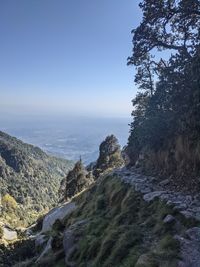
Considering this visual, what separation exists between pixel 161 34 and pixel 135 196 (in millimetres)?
11778

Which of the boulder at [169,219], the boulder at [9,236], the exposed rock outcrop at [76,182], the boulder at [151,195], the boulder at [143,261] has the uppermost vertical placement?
the boulder at [151,195]

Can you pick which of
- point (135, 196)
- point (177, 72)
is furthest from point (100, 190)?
point (177, 72)

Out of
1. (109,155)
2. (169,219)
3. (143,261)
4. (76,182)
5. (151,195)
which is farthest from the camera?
(109,155)

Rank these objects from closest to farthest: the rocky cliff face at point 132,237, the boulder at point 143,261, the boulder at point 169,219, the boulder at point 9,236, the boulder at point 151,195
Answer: the boulder at point 143,261
the rocky cliff face at point 132,237
the boulder at point 169,219
the boulder at point 151,195
the boulder at point 9,236

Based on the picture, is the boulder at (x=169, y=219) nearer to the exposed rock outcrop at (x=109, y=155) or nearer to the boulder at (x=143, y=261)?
the boulder at (x=143, y=261)

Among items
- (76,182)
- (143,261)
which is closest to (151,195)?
(143,261)

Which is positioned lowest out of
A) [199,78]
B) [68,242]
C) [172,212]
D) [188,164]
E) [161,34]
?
[68,242]

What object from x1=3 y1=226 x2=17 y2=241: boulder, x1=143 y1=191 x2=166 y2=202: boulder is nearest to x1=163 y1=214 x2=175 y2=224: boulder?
x1=143 y1=191 x2=166 y2=202: boulder

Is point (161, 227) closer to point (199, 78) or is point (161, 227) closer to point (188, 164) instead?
point (188, 164)

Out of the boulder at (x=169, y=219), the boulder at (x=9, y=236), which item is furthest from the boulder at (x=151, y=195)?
the boulder at (x=9, y=236)

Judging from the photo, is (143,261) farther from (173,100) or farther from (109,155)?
(109,155)

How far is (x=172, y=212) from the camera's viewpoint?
1370 cm

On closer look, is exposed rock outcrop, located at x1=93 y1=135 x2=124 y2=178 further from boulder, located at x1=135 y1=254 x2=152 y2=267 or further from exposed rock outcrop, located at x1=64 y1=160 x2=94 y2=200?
boulder, located at x1=135 y1=254 x2=152 y2=267

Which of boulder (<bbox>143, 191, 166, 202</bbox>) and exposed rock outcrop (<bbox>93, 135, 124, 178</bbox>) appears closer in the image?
boulder (<bbox>143, 191, 166, 202</bbox>)
